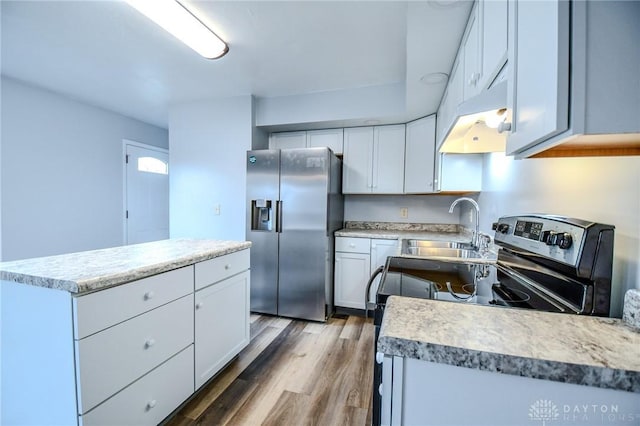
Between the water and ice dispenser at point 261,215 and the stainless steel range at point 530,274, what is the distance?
1.77 meters

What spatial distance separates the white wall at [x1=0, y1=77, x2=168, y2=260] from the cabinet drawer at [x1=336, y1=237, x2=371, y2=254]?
3.11 m

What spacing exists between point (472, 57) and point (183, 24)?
1.71 metres

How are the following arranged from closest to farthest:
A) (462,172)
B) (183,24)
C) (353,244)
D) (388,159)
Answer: (183,24), (462,172), (353,244), (388,159)

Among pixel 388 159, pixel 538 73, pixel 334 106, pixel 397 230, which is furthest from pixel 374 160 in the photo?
pixel 538 73

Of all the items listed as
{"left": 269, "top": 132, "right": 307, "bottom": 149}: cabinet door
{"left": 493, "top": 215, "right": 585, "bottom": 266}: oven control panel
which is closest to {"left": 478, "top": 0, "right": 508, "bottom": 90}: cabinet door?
{"left": 493, "top": 215, "right": 585, "bottom": 266}: oven control panel

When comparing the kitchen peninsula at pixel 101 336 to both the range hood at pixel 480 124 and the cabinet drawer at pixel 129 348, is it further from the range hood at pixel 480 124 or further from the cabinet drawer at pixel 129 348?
the range hood at pixel 480 124

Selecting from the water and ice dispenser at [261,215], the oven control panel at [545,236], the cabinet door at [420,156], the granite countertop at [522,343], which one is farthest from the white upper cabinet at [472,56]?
the water and ice dispenser at [261,215]

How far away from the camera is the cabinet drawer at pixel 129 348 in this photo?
1043 mm

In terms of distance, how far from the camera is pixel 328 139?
3205 millimetres

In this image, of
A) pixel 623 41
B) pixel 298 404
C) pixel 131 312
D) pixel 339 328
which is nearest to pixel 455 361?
pixel 623 41

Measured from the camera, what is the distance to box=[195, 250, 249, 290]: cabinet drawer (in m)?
1.58

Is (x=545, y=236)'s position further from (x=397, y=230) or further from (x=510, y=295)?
(x=397, y=230)

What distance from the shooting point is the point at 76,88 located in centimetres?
289

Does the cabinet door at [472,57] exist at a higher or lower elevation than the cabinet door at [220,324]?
higher
